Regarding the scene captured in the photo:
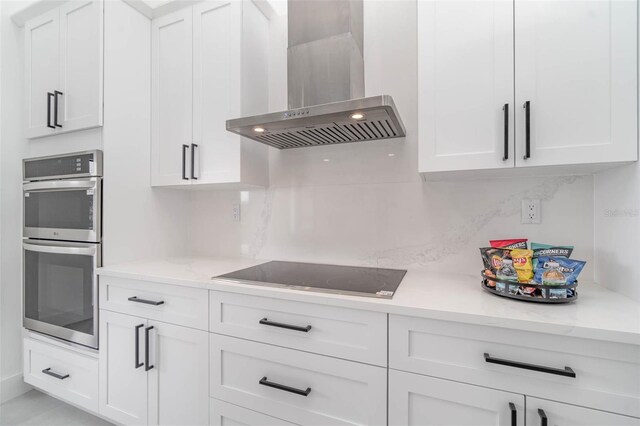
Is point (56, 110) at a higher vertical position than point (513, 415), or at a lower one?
higher

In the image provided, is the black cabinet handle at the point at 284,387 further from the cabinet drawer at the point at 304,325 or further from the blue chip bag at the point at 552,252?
the blue chip bag at the point at 552,252

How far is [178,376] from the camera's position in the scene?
1352 millimetres

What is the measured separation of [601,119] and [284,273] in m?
1.39

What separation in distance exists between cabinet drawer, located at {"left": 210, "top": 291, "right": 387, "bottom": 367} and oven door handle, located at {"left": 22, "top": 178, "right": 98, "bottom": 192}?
97 cm

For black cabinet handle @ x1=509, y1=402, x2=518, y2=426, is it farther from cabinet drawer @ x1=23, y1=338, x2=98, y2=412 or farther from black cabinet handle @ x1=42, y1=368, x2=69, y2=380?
black cabinet handle @ x1=42, y1=368, x2=69, y2=380

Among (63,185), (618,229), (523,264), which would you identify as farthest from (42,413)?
(618,229)

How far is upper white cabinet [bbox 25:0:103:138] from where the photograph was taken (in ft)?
5.27

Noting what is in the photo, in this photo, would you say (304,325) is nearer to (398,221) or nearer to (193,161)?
(398,221)

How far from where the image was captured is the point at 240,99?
1617 mm

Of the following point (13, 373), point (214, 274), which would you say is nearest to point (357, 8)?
point (214, 274)

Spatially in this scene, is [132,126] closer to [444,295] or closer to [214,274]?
[214,274]

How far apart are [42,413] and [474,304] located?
2.49m

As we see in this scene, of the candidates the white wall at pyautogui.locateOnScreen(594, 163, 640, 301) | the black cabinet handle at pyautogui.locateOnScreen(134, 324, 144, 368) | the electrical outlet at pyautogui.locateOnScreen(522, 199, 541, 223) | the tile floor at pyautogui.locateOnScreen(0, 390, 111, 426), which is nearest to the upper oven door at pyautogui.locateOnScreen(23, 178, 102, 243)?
the black cabinet handle at pyautogui.locateOnScreen(134, 324, 144, 368)

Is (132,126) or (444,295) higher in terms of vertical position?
(132,126)
